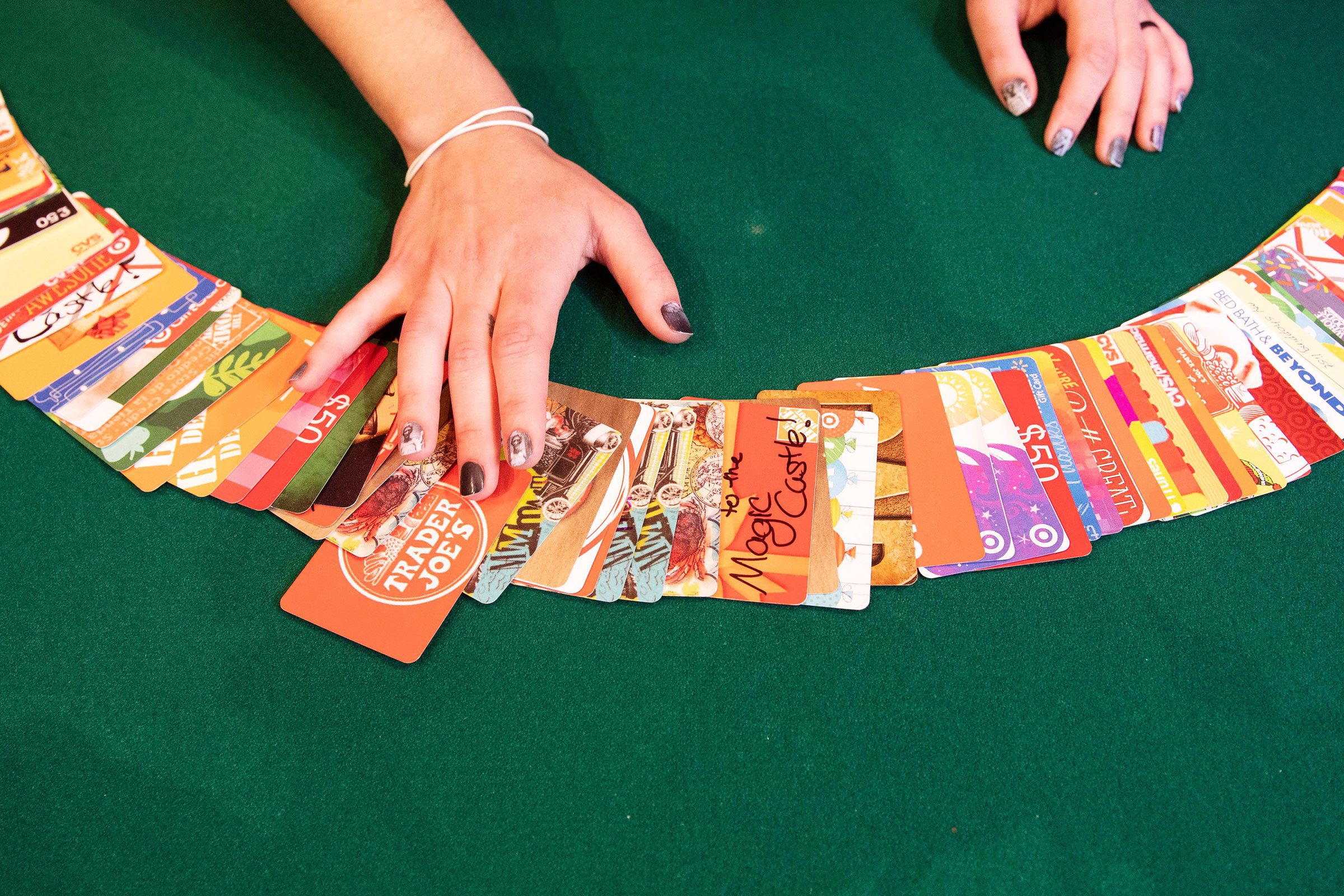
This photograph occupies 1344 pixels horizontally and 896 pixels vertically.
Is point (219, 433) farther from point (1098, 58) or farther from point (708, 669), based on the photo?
point (1098, 58)

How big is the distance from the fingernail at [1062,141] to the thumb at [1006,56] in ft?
0.28

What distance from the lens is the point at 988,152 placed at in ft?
4.41

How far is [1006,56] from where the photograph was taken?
1.37 metres

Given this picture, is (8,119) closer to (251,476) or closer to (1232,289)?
(251,476)

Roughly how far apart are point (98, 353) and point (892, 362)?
1.11m

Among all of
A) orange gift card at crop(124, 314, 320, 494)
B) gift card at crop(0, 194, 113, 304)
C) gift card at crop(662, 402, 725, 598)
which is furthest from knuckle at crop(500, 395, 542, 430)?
gift card at crop(0, 194, 113, 304)

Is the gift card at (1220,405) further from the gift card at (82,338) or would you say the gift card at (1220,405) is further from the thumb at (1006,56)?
the gift card at (82,338)

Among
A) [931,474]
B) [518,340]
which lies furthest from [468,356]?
[931,474]

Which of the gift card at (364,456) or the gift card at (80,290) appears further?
the gift card at (80,290)

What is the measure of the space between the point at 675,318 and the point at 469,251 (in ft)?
0.97

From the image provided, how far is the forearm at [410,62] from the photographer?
3.79ft

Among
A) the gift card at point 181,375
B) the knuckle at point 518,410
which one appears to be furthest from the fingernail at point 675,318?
the gift card at point 181,375

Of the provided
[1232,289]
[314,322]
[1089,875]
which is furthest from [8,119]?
[1232,289]

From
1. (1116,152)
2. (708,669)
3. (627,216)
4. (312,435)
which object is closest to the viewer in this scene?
(708,669)
